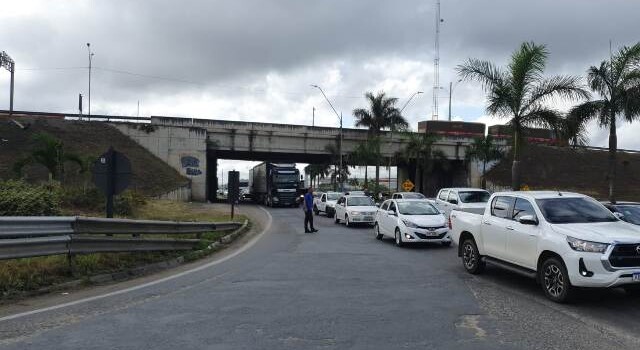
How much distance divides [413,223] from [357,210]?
344 inches

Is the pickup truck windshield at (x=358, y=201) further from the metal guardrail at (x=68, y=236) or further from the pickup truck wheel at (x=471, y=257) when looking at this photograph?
the pickup truck wheel at (x=471, y=257)

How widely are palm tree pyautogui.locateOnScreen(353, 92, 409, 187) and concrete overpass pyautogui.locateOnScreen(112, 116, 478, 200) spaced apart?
112 centimetres

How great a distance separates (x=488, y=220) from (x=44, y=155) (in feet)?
89.2

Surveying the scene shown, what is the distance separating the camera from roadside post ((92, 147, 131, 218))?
12.9 m

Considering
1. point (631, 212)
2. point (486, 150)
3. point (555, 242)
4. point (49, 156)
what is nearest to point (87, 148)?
point (49, 156)

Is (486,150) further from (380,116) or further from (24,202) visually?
(24,202)

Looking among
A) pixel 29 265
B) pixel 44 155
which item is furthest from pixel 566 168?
pixel 29 265

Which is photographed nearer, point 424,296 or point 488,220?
point 424,296

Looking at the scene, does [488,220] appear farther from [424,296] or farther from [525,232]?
[424,296]

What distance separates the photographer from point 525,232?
31.8 feet

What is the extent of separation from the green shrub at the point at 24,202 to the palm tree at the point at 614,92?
67.6ft

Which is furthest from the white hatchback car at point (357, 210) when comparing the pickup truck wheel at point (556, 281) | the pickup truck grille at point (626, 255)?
the pickup truck grille at point (626, 255)

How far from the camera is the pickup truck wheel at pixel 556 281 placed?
330 inches

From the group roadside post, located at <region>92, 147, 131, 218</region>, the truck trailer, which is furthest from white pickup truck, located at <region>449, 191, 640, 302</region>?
the truck trailer
